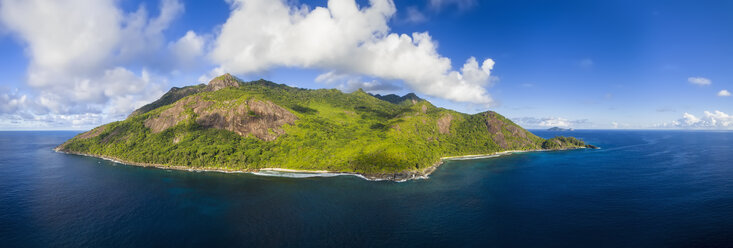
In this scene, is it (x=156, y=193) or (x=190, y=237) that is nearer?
(x=190, y=237)

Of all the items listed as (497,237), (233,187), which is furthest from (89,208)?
(497,237)

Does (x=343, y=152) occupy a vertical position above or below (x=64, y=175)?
above

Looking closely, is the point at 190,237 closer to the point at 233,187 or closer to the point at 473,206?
the point at 233,187

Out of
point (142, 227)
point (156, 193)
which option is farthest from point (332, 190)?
point (156, 193)

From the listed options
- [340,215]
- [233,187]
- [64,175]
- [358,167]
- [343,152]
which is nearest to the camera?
[340,215]

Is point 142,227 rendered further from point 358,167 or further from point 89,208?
point 358,167

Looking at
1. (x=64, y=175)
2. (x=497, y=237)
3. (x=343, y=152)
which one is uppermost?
(x=343, y=152)

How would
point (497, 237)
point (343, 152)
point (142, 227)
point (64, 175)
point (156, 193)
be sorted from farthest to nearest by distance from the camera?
point (343, 152) → point (64, 175) → point (156, 193) → point (142, 227) → point (497, 237)
